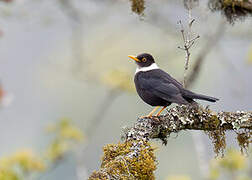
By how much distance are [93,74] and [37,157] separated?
A: 423 centimetres

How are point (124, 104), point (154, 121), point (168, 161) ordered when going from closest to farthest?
point (154, 121), point (168, 161), point (124, 104)

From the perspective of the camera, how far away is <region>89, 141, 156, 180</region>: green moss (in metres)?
4.11

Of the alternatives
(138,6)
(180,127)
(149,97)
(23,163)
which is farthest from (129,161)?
(23,163)

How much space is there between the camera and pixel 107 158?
452 cm

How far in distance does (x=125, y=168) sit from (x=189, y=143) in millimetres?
53940

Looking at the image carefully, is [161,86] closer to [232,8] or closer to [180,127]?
[232,8]

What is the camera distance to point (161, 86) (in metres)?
6.86

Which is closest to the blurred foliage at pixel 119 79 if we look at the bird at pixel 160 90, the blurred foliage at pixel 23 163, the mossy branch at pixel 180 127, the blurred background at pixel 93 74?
the blurred background at pixel 93 74

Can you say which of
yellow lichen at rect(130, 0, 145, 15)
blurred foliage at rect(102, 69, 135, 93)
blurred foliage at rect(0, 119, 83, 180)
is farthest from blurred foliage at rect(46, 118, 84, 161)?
yellow lichen at rect(130, 0, 145, 15)

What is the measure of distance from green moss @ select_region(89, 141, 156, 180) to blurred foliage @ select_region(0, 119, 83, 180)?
2998 millimetres

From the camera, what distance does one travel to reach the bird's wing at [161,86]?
21.3 feet

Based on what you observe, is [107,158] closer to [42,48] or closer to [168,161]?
[168,161]

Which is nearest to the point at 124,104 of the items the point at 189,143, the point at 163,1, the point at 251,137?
the point at 189,143

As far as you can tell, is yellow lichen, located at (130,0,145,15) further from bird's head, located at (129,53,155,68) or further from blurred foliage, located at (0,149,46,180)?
blurred foliage, located at (0,149,46,180)
